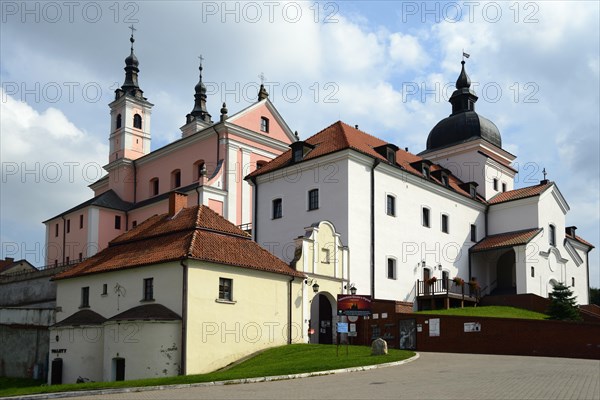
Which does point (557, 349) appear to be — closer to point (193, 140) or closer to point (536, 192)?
point (536, 192)

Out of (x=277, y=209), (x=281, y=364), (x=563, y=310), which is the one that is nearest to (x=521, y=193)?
(x=563, y=310)

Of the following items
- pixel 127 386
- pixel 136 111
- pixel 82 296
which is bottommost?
pixel 127 386

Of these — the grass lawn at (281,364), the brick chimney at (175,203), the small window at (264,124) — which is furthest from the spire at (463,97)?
the grass lawn at (281,364)

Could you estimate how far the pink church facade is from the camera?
47219 mm

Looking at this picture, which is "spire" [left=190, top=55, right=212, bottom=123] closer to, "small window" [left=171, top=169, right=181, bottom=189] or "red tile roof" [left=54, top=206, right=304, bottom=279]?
"small window" [left=171, top=169, right=181, bottom=189]

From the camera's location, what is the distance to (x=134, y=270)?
2820 centimetres

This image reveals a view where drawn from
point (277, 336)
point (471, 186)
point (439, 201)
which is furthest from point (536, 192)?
point (277, 336)

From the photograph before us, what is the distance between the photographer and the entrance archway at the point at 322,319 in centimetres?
3177

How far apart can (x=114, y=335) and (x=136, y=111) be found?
125 feet

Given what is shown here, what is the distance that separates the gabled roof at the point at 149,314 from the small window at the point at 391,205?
575 inches

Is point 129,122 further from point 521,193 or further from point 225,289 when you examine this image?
point 225,289

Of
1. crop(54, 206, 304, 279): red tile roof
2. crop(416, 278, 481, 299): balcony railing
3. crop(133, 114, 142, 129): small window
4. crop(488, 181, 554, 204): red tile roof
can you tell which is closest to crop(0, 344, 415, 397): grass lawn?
crop(54, 206, 304, 279): red tile roof

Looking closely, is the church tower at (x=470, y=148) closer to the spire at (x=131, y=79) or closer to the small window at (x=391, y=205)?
the small window at (x=391, y=205)

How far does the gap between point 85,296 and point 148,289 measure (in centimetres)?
498
